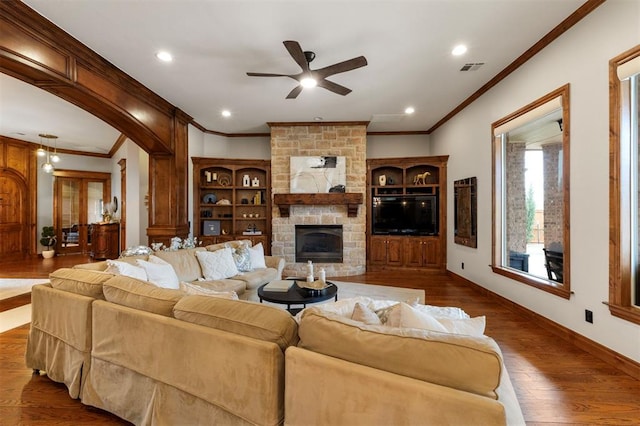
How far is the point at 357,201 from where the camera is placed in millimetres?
5648

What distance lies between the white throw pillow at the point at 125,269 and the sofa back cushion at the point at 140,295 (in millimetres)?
590

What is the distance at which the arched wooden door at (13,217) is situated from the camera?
22.1ft

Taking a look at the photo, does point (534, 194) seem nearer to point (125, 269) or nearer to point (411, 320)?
point (411, 320)

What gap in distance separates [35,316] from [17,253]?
7.14 meters

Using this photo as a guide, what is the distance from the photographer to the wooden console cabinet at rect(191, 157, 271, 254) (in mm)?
6000

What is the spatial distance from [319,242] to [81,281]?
4.28 m

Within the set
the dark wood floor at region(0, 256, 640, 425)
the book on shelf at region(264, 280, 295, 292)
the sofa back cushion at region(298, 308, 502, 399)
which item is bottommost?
the dark wood floor at region(0, 256, 640, 425)

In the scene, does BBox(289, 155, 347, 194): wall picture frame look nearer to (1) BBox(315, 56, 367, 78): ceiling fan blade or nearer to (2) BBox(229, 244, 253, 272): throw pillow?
(2) BBox(229, 244, 253, 272): throw pillow

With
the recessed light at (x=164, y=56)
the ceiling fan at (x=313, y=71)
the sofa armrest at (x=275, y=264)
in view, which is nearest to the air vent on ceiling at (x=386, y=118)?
the ceiling fan at (x=313, y=71)

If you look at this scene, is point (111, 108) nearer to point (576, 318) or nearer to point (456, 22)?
point (456, 22)

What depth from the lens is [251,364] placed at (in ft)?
4.20

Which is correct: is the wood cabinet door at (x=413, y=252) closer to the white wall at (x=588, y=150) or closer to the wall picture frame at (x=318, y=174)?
the wall picture frame at (x=318, y=174)

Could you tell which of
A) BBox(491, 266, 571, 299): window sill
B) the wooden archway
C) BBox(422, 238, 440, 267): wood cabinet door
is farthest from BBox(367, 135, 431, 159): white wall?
the wooden archway

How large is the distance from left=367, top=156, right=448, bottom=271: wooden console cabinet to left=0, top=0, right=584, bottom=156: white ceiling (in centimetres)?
131
